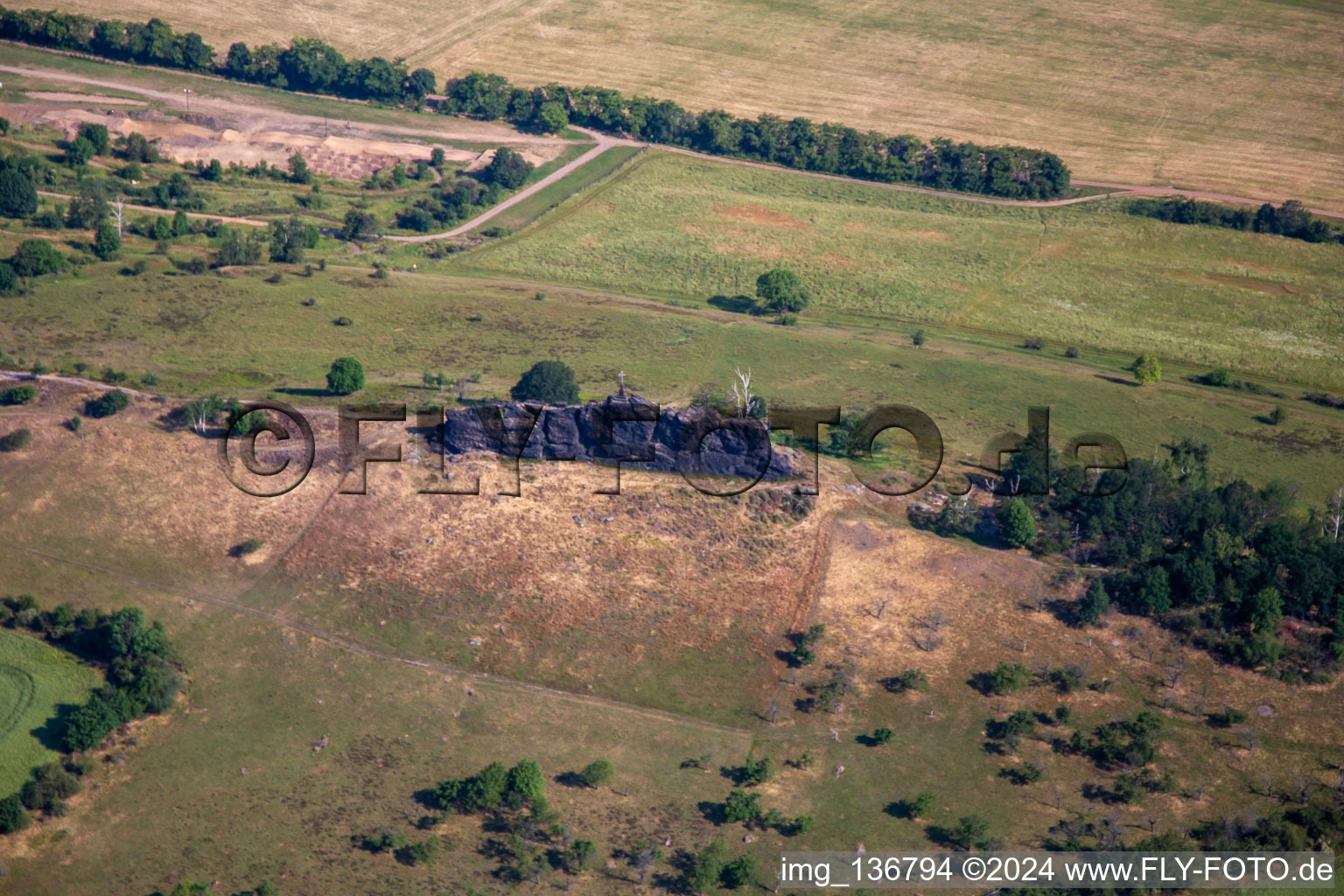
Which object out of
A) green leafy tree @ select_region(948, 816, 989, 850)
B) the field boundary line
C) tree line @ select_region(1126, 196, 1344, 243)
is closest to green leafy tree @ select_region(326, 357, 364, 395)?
the field boundary line

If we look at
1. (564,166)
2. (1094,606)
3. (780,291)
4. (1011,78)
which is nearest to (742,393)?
(780,291)

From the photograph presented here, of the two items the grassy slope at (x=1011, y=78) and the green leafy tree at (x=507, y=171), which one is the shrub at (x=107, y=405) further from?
the grassy slope at (x=1011, y=78)

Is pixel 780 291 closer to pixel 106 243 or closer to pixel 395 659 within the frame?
pixel 395 659

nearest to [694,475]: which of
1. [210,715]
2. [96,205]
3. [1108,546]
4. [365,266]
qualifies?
[1108,546]

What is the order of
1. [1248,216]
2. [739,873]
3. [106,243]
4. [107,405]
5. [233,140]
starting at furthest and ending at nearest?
[233,140], [1248,216], [106,243], [107,405], [739,873]

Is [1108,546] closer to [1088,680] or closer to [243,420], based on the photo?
[1088,680]

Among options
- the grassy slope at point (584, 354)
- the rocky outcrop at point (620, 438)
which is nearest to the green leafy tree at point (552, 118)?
the grassy slope at point (584, 354)

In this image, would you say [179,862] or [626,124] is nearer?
[179,862]
